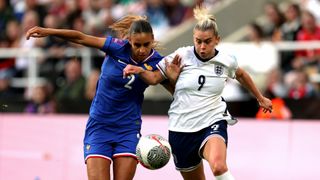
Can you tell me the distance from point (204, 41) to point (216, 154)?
1.02 m

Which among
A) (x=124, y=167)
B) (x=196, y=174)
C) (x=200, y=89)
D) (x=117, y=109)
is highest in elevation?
(x=200, y=89)

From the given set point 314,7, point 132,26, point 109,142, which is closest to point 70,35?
point 132,26

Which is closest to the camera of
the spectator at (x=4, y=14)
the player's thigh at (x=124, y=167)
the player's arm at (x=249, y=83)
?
the player's thigh at (x=124, y=167)

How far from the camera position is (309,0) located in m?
14.6

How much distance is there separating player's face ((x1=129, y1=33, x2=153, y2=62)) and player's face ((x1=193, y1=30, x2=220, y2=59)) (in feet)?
1.37

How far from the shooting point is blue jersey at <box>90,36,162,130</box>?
8469mm

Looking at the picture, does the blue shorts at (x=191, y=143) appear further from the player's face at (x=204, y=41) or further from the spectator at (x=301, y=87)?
the spectator at (x=301, y=87)

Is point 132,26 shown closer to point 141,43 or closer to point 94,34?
point 141,43

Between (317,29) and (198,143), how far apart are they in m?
5.85

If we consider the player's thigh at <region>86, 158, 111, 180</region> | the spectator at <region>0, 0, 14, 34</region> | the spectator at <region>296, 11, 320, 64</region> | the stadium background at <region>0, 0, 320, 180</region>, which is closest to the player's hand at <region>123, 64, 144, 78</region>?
the player's thigh at <region>86, 158, 111, 180</region>

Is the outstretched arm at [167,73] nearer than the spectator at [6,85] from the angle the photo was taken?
Yes

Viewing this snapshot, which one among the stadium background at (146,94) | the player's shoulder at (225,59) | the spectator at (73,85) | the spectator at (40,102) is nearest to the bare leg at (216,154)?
the player's shoulder at (225,59)

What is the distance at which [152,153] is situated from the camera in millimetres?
8461

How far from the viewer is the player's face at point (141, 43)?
8227 mm
